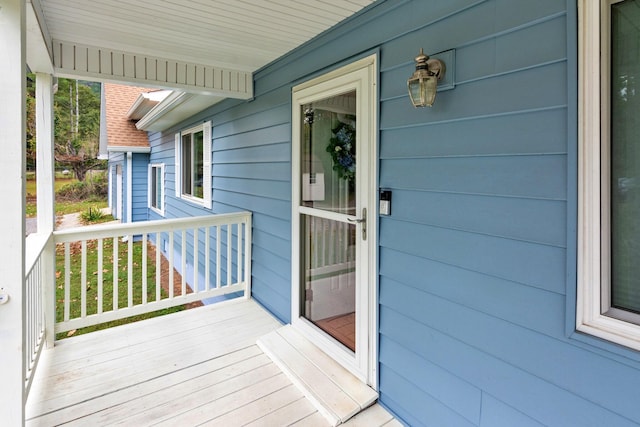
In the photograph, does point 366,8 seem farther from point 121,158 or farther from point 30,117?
point 121,158

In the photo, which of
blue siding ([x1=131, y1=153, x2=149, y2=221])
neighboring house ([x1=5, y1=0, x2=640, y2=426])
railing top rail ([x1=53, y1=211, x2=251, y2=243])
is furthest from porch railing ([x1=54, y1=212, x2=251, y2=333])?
blue siding ([x1=131, y1=153, x2=149, y2=221])

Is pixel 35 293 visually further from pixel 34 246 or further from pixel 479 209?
pixel 479 209

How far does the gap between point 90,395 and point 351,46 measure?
2747 mm

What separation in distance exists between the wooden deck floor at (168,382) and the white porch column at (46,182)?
315 millimetres

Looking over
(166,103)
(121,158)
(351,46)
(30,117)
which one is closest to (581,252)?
(351,46)

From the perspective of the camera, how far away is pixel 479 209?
5.04 feet

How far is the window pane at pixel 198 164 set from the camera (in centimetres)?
552

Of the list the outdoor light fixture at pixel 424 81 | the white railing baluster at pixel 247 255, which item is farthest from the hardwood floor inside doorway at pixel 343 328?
the outdoor light fixture at pixel 424 81

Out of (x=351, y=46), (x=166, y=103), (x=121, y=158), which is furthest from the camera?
(x=121, y=158)

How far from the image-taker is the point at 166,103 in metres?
5.07

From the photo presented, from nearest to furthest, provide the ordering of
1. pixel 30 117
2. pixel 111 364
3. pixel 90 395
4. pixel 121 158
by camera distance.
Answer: pixel 90 395
pixel 111 364
pixel 30 117
pixel 121 158

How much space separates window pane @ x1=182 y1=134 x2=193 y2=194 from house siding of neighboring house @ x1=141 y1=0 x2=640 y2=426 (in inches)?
177

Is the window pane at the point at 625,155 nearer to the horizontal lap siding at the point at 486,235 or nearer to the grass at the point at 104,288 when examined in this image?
the horizontal lap siding at the point at 486,235

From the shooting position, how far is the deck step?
6.55 feet
